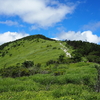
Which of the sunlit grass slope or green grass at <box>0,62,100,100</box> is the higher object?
the sunlit grass slope

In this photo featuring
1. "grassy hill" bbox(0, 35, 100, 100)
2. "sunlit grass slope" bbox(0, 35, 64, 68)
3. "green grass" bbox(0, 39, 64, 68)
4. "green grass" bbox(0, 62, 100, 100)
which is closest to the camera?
"green grass" bbox(0, 62, 100, 100)

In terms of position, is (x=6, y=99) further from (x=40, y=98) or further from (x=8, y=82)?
(x=8, y=82)

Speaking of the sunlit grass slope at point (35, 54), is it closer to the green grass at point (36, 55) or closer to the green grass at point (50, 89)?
the green grass at point (36, 55)

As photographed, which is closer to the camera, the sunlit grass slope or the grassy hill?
the grassy hill

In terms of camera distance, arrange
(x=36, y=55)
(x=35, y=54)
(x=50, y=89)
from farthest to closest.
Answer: (x=35, y=54)
(x=36, y=55)
(x=50, y=89)

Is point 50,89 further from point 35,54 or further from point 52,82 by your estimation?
point 35,54

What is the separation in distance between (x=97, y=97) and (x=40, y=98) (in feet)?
12.0

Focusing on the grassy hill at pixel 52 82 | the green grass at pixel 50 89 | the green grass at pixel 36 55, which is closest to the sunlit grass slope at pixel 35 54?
the green grass at pixel 36 55

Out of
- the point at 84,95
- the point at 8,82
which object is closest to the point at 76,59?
the point at 8,82

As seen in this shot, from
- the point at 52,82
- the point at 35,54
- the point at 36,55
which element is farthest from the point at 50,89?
the point at 35,54

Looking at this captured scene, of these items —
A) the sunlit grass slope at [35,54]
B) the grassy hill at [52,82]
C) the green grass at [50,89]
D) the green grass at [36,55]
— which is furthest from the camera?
the sunlit grass slope at [35,54]

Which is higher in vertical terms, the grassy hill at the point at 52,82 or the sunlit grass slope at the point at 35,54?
the sunlit grass slope at the point at 35,54

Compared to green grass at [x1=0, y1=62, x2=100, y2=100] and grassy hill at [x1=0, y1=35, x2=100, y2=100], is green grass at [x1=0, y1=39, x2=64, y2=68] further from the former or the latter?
green grass at [x1=0, y1=62, x2=100, y2=100]

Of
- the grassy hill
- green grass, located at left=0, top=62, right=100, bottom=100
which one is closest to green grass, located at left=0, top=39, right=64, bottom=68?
the grassy hill
